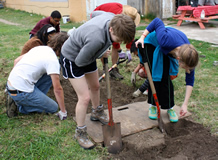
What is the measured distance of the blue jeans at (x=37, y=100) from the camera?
2.98 m

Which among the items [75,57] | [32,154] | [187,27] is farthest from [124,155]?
[187,27]

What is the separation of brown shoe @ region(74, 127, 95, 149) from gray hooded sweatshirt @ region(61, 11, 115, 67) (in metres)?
0.75

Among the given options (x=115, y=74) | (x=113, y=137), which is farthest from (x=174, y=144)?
(x=115, y=74)

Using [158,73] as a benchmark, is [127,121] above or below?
below

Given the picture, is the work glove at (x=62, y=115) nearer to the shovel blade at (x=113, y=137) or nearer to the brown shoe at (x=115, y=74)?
the shovel blade at (x=113, y=137)

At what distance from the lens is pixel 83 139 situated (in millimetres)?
2578

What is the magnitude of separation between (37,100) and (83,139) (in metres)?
0.87

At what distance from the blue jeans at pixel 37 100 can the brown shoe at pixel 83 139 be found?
28.7 inches

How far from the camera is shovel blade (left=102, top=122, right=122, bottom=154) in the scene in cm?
256

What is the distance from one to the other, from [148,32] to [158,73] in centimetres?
50

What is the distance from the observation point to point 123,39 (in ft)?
6.97

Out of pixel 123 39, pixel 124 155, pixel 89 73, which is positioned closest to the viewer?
pixel 123 39

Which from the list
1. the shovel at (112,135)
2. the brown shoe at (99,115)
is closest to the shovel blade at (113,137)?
the shovel at (112,135)

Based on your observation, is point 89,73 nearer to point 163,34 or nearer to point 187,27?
point 163,34
